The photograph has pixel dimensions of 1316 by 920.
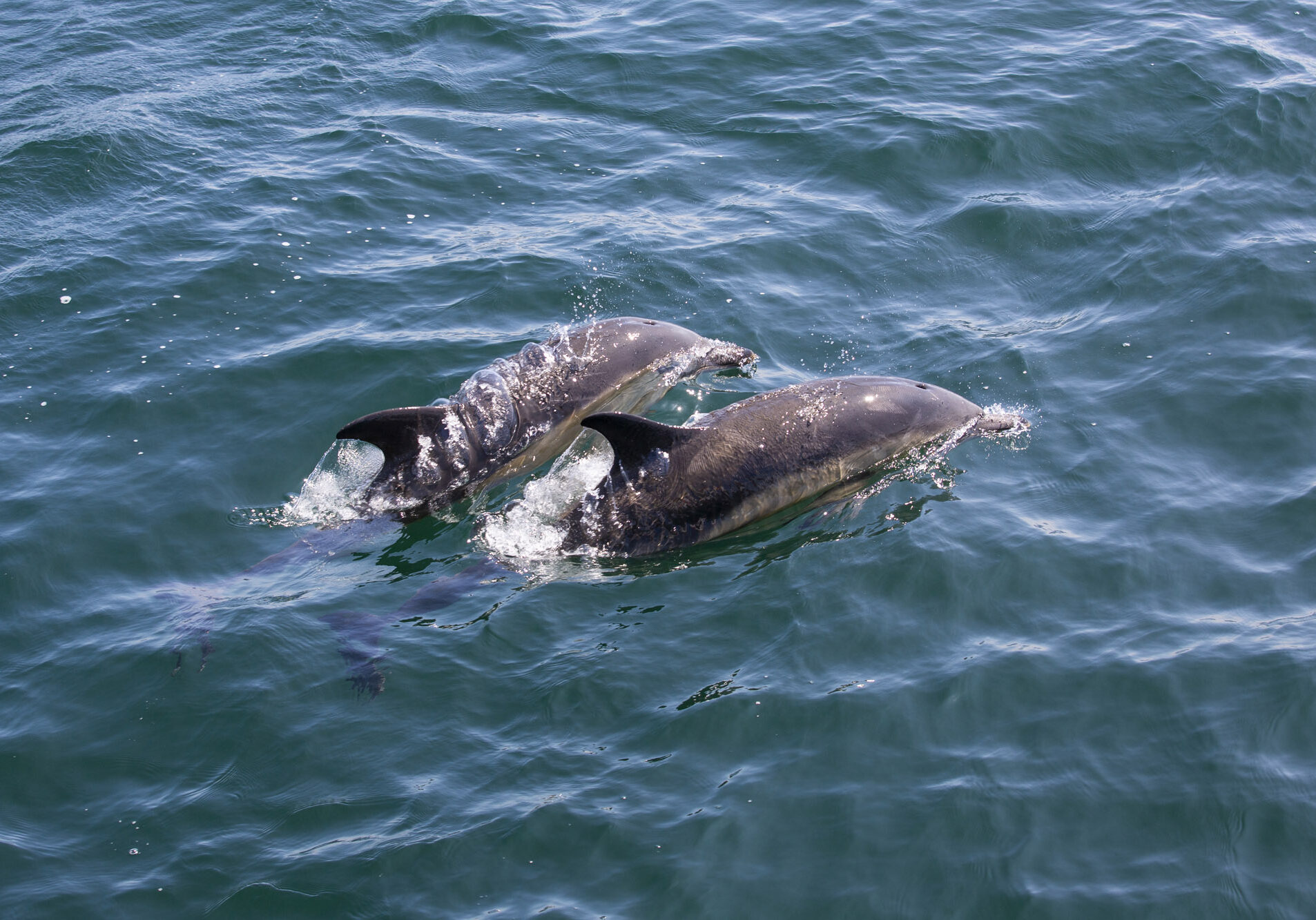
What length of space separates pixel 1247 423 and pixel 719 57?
10.5 meters

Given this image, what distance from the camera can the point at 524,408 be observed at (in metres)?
11.8

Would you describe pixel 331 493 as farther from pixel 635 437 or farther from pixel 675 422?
pixel 675 422

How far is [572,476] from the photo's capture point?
11.3 meters

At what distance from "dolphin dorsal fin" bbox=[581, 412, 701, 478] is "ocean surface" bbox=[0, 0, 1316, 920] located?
92 centimetres

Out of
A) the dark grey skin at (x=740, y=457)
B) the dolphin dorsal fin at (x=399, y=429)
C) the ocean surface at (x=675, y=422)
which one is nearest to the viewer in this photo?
the ocean surface at (x=675, y=422)

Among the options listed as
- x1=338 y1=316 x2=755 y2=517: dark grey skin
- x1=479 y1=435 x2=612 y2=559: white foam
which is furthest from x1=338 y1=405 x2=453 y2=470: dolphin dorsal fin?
x1=479 y1=435 x2=612 y2=559: white foam

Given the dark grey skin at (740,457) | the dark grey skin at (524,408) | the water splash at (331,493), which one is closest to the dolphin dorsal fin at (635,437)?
the dark grey skin at (740,457)

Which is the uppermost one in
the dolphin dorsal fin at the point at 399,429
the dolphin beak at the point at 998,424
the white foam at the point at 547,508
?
the dolphin dorsal fin at the point at 399,429

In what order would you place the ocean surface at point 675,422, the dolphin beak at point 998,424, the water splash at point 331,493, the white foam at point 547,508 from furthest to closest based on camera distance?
1. the dolphin beak at point 998,424
2. the water splash at point 331,493
3. the white foam at point 547,508
4. the ocean surface at point 675,422

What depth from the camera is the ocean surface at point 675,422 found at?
25.0 ft

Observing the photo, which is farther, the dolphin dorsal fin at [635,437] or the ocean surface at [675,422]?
the dolphin dorsal fin at [635,437]

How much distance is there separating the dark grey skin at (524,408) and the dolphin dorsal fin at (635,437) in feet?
5.07

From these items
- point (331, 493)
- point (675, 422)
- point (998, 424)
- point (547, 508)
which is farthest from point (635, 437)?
point (998, 424)

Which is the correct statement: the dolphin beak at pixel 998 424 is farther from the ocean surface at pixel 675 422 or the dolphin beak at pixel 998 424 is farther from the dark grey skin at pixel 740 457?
the ocean surface at pixel 675 422
